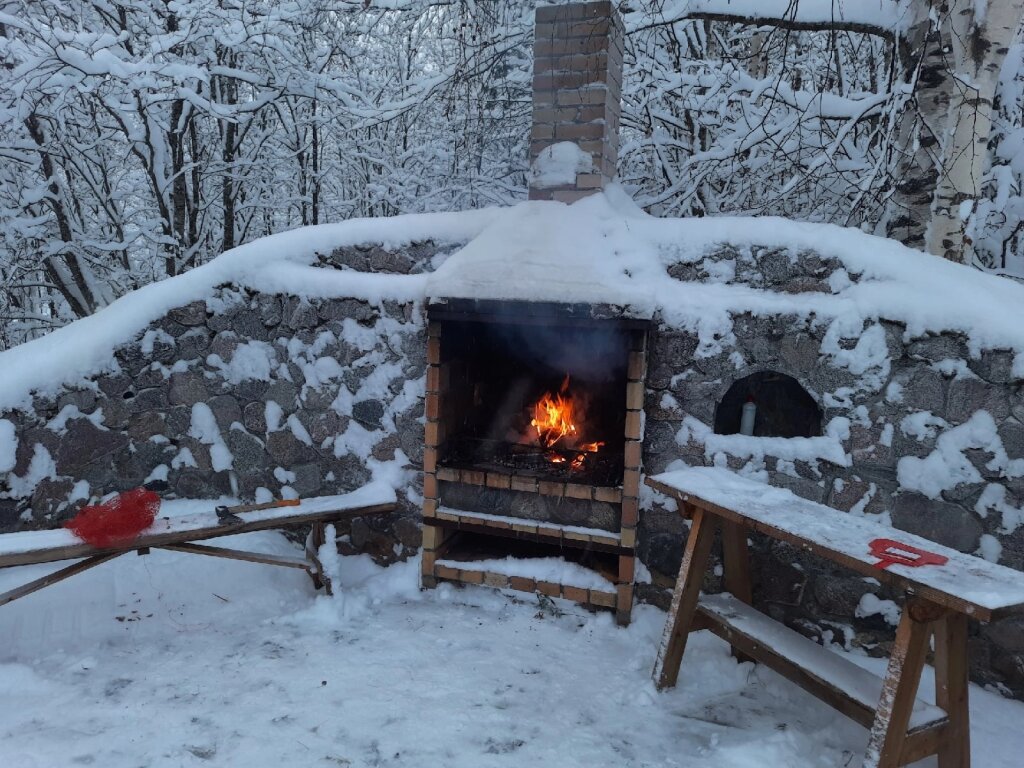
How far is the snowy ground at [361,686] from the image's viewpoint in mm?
2900

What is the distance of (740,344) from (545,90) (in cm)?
213

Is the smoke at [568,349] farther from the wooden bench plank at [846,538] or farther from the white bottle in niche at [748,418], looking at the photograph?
the wooden bench plank at [846,538]

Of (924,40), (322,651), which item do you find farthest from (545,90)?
(322,651)

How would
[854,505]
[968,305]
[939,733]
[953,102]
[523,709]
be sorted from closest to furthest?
[939,733], [523,709], [968,305], [854,505], [953,102]

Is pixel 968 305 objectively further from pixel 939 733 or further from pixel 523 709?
pixel 523 709

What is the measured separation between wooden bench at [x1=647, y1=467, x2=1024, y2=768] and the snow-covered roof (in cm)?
113

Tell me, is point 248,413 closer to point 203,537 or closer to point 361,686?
point 203,537

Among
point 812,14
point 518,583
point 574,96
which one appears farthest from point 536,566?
point 812,14

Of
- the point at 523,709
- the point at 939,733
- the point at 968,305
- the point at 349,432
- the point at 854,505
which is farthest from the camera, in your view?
the point at 349,432

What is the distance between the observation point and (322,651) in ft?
12.0

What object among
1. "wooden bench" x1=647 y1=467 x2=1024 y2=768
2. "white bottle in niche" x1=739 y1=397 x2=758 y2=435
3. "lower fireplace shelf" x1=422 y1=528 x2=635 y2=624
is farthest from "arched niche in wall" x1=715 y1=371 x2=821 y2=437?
"lower fireplace shelf" x1=422 y1=528 x2=635 y2=624

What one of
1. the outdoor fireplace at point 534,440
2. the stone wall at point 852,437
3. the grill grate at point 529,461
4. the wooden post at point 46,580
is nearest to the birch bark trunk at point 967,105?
the stone wall at point 852,437

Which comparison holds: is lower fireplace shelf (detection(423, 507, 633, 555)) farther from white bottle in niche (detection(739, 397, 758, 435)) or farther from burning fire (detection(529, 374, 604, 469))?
white bottle in niche (detection(739, 397, 758, 435))

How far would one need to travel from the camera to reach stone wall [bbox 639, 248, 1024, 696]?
11.4 ft
